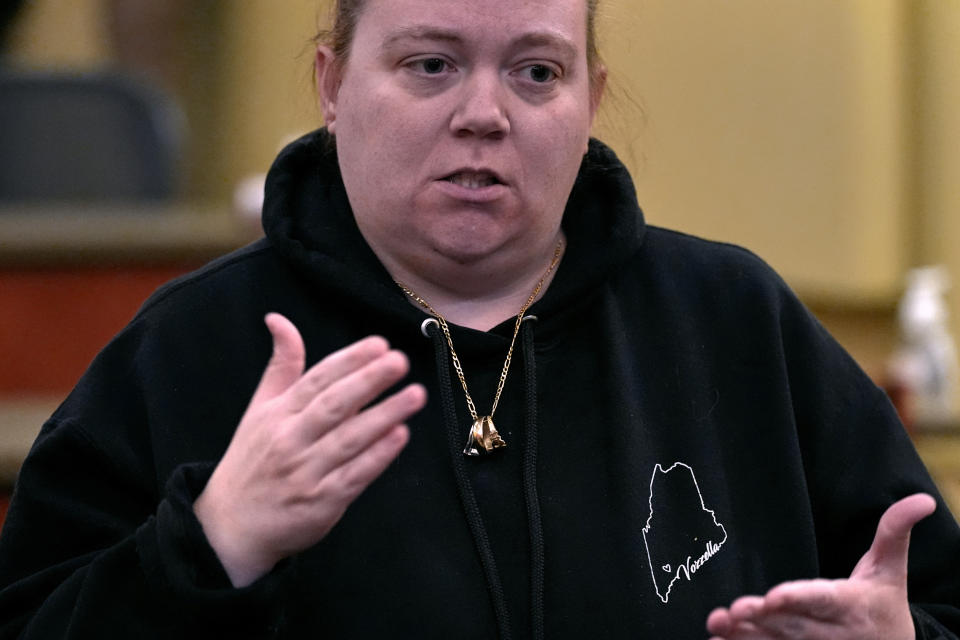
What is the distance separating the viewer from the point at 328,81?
54.0 inches

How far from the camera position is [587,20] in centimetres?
136

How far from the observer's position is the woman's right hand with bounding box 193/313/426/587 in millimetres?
1021

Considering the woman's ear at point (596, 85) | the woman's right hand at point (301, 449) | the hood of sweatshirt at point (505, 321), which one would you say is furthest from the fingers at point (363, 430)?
the woman's ear at point (596, 85)

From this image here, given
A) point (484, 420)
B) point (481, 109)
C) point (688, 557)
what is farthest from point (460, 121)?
point (688, 557)

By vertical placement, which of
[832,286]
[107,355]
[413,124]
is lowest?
[832,286]

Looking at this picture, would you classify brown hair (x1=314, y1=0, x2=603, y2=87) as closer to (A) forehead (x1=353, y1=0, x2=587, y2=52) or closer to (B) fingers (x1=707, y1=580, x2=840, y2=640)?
(A) forehead (x1=353, y1=0, x2=587, y2=52)

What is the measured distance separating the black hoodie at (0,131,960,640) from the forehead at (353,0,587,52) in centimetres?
19

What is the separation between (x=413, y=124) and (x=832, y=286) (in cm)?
289

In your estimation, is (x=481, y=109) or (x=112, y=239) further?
(x=112, y=239)

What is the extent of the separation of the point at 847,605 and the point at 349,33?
0.69 metres

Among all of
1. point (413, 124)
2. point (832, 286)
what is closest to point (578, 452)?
point (413, 124)

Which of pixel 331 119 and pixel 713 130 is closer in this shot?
pixel 331 119

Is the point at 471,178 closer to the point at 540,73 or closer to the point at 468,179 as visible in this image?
the point at 468,179

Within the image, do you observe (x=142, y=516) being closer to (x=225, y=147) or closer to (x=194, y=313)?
Answer: (x=194, y=313)
